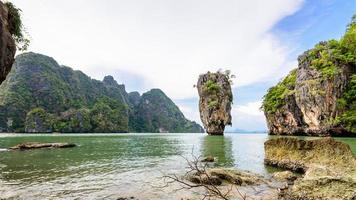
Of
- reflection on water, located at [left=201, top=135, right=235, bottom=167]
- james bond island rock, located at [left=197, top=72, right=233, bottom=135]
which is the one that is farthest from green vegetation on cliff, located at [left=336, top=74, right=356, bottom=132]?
james bond island rock, located at [left=197, top=72, right=233, bottom=135]

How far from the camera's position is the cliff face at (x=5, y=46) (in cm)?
1607

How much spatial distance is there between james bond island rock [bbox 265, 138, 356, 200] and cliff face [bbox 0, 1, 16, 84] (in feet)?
55.5

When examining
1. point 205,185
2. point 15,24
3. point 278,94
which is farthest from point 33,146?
point 278,94

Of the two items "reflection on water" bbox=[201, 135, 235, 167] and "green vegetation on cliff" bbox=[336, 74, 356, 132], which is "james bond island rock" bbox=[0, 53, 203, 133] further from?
"green vegetation on cliff" bbox=[336, 74, 356, 132]

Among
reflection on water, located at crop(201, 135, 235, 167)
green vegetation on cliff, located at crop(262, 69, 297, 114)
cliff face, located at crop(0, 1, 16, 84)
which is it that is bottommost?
reflection on water, located at crop(201, 135, 235, 167)

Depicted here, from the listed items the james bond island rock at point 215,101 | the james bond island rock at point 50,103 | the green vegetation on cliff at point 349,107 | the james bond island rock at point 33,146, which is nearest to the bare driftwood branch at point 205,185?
the james bond island rock at point 33,146

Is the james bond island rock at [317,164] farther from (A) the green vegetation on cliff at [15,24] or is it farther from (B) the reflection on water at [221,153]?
(A) the green vegetation on cliff at [15,24]

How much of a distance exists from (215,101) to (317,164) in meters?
64.4

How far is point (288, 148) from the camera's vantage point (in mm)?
16219

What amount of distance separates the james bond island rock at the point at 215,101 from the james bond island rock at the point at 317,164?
58.0 meters

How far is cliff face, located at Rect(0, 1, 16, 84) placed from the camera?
16.1 metres

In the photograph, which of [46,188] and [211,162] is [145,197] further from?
[211,162]

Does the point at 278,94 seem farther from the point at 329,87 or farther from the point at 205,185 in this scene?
the point at 205,185

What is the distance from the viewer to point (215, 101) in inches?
3000
